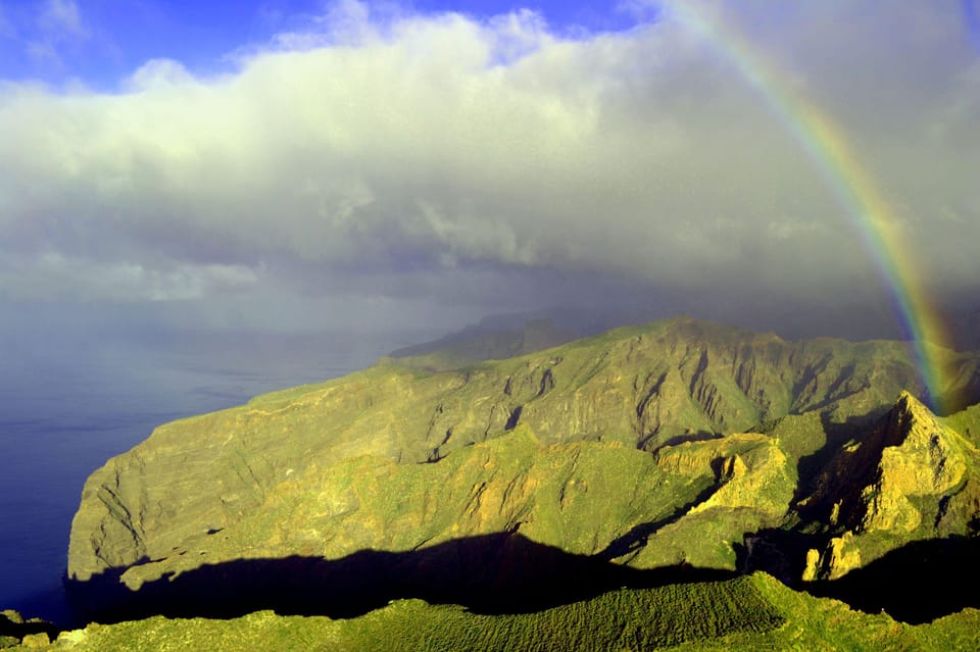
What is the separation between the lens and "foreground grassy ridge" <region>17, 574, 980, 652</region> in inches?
3548

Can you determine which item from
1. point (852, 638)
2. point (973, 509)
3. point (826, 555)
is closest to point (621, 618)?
point (852, 638)

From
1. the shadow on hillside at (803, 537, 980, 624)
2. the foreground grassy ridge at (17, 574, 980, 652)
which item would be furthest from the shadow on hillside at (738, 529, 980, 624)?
the foreground grassy ridge at (17, 574, 980, 652)

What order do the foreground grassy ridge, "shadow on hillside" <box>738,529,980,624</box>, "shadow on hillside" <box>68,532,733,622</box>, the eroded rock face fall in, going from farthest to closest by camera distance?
1. "shadow on hillside" <box>68,532,733,622</box>
2. the eroded rock face
3. "shadow on hillside" <box>738,529,980,624</box>
4. the foreground grassy ridge

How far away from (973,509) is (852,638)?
9014cm

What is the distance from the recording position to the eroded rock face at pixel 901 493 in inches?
5891

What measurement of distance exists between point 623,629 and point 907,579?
90395mm

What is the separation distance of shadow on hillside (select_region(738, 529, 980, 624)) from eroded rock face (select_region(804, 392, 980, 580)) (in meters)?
2.49

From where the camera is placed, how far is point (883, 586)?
140 meters

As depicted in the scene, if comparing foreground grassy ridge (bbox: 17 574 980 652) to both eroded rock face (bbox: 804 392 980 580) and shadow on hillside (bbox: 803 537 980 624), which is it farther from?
eroded rock face (bbox: 804 392 980 580)

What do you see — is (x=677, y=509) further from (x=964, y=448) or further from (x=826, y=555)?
(x=964, y=448)

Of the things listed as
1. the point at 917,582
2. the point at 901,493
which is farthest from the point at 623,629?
the point at 901,493

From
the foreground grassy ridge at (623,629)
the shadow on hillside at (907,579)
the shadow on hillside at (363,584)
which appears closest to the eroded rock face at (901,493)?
the shadow on hillside at (907,579)

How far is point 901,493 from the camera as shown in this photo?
160m

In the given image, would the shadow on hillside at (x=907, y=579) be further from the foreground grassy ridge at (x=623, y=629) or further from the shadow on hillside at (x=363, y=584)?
the foreground grassy ridge at (x=623, y=629)
